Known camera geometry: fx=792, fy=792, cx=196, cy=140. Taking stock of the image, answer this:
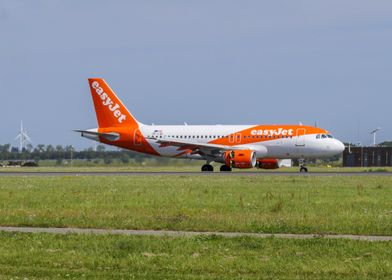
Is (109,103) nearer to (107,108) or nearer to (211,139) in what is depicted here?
(107,108)

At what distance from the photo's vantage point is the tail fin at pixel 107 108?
219 feet

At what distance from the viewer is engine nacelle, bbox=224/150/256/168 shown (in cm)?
5832

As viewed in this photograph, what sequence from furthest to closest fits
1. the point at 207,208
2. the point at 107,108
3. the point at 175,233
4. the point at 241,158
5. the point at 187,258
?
the point at 107,108 < the point at 241,158 < the point at 207,208 < the point at 175,233 < the point at 187,258

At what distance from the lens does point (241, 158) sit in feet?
192

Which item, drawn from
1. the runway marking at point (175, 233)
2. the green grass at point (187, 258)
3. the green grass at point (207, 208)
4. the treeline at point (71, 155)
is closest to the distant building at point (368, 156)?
the treeline at point (71, 155)

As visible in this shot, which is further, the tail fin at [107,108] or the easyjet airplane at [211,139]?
the tail fin at [107,108]

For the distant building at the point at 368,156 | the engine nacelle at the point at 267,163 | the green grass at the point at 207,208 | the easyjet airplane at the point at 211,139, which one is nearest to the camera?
the green grass at the point at 207,208

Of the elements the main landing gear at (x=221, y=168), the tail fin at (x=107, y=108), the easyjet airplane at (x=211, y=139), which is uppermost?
the tail fin at (x=107, y=108)

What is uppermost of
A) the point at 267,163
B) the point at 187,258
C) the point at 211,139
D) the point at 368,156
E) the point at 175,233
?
the point at 368,156

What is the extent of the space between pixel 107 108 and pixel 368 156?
74.9 meters

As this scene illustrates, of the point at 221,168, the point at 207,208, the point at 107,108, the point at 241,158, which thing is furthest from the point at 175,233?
the point at 107,108

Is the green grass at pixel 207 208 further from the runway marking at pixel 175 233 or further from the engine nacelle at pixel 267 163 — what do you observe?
the engine nacelle at pixel 267 163

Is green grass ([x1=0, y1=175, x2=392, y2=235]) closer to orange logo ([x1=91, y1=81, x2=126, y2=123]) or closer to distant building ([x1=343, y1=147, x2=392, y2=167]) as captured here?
orange logo ([x1=91, y1=81, x2=126, y2=123])

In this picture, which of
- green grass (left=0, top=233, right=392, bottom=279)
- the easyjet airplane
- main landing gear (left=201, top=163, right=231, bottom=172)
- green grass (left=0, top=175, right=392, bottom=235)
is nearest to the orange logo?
the easyjet airplane
